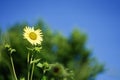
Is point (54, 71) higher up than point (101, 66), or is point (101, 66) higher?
point (101, 66)

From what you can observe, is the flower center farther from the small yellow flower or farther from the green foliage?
the green foliage

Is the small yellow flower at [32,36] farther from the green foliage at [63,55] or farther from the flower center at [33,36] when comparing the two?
the green foliage at [63,55]

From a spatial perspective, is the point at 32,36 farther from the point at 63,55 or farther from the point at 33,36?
the point at 63,55

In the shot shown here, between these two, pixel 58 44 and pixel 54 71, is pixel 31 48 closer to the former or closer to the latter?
pixel 54 71

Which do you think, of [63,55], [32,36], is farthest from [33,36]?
[63,55]

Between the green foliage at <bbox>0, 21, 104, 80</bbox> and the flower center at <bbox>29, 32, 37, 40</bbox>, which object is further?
the green foliage at <bbox>0, 21, 104, 80</bbox>

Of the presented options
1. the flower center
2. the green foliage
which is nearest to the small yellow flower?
the flower center

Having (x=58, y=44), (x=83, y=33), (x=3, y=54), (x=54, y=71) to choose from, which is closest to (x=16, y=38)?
(x=3, y=54)

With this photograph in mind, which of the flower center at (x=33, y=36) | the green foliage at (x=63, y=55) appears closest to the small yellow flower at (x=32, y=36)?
the flower center at (x=33, y=36)
